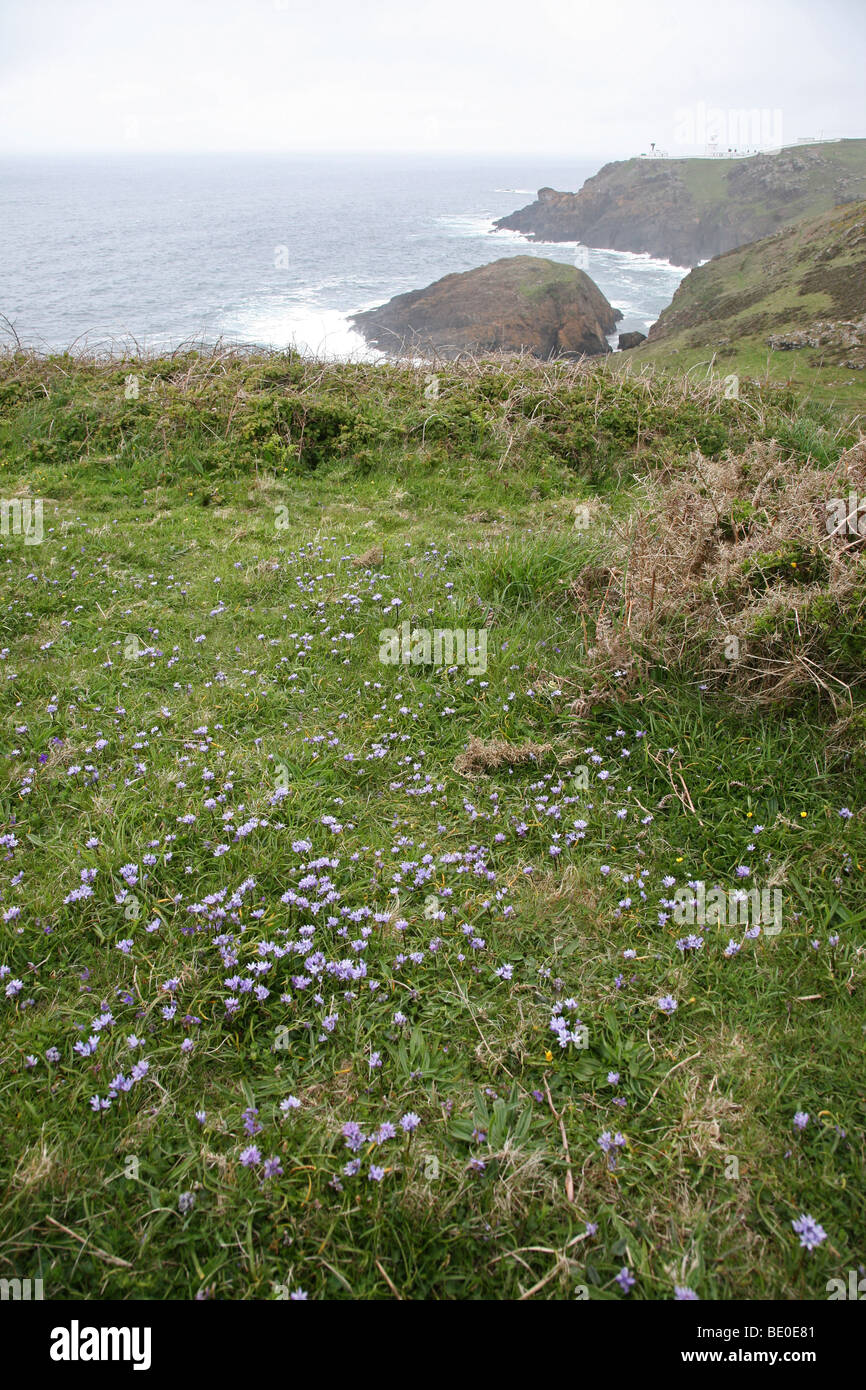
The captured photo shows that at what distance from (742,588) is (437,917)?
3.06m

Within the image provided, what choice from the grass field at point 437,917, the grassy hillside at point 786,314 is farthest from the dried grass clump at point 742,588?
the grassy hillside at point 786,314

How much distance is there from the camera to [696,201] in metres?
95.1

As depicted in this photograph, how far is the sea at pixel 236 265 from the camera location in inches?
1779

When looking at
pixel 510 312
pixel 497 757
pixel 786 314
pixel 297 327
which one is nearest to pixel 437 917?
pixel 497 757

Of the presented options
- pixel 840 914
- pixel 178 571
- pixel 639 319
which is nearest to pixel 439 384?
pixel 178 571

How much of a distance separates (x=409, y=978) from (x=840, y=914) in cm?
204

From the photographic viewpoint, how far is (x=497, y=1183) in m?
2.38

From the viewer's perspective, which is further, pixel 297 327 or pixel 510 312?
pixel 297 327

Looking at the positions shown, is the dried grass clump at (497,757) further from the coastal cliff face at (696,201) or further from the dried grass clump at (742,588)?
the coastal cliff face at (696,201)

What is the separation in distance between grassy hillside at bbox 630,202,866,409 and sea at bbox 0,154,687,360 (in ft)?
29.7

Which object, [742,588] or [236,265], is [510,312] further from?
[742,588]

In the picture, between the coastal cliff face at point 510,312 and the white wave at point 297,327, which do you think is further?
the coastal cliff face at point 510,312

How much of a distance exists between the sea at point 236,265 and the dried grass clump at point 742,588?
888 cm

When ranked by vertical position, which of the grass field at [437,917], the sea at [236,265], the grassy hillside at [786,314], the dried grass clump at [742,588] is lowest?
the grass field at [437,917]
